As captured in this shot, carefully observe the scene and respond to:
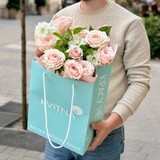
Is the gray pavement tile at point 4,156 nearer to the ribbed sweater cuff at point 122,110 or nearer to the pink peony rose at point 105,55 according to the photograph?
the ribbed sweater cuff at point 122,110

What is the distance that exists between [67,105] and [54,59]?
190 mm

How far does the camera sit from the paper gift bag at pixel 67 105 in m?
1.73

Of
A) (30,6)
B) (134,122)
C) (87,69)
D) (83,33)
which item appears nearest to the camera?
(87,69)

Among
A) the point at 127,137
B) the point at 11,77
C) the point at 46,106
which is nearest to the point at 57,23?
the point at 46,106

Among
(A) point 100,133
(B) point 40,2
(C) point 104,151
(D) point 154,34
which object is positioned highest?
(A) point 100,133

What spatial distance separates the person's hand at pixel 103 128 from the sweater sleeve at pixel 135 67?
41 millimetres

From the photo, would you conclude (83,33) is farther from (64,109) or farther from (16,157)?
(16,157)

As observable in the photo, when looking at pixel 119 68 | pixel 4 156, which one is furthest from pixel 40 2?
pixel 119 68

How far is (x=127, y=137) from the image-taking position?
5.27 m

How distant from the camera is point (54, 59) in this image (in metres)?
1.73

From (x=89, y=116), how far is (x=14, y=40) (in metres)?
11.9

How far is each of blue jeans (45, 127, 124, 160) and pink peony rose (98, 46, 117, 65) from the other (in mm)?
435

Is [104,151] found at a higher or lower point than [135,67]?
lower

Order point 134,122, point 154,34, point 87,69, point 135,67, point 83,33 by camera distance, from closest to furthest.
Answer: point 87,69
point 83,33
point 135,67
point 134,122
point 154,34
